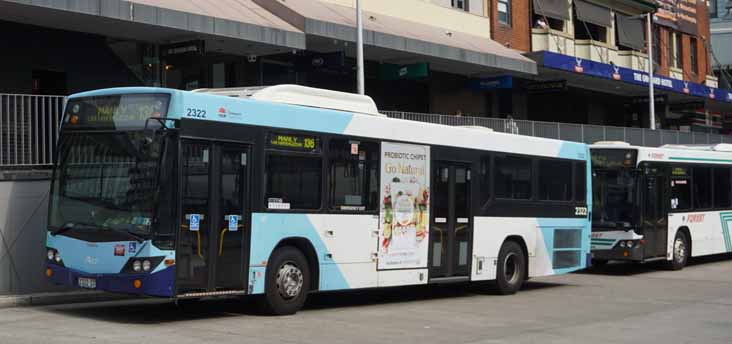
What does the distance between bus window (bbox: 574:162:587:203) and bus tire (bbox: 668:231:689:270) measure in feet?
16.2

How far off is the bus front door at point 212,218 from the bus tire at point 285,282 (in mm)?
531

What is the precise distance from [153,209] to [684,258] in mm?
16512

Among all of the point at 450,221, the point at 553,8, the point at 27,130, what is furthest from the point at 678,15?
the point at 27,130

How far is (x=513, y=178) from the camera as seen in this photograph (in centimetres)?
1802

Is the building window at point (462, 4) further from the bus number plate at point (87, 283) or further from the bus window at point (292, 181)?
the bus number plate at point (87, 283)

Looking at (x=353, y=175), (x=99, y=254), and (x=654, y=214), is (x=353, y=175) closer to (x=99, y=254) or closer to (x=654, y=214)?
(x=99, y=254)

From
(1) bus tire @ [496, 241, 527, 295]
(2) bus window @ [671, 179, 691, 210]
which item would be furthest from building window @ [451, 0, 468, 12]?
(1) bus tire @ [496, 241, 527, 295]

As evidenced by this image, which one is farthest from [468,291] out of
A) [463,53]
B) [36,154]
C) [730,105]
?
[730,105]

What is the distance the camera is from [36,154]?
1684 cm

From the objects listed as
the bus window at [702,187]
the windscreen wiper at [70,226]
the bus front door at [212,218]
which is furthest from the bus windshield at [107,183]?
the bus window at [702,187]

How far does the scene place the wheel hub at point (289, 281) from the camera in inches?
519

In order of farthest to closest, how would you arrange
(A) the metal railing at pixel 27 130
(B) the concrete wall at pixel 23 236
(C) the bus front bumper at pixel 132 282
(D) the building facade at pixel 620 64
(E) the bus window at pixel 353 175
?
(D) the building facade at pixel 620 64
(A) the metal railing at pixel 27 130
(B) the concrete wall at pixel 23 236
(E) the bus window at pixel 353 175
(C) the bus front bumper at pixel 132 282

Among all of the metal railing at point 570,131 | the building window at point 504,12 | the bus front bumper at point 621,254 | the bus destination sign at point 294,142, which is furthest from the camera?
the building window at point 504,12

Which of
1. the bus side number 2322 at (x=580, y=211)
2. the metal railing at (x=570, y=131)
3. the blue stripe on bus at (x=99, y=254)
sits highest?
the metal railing at (x=570, y=131)
